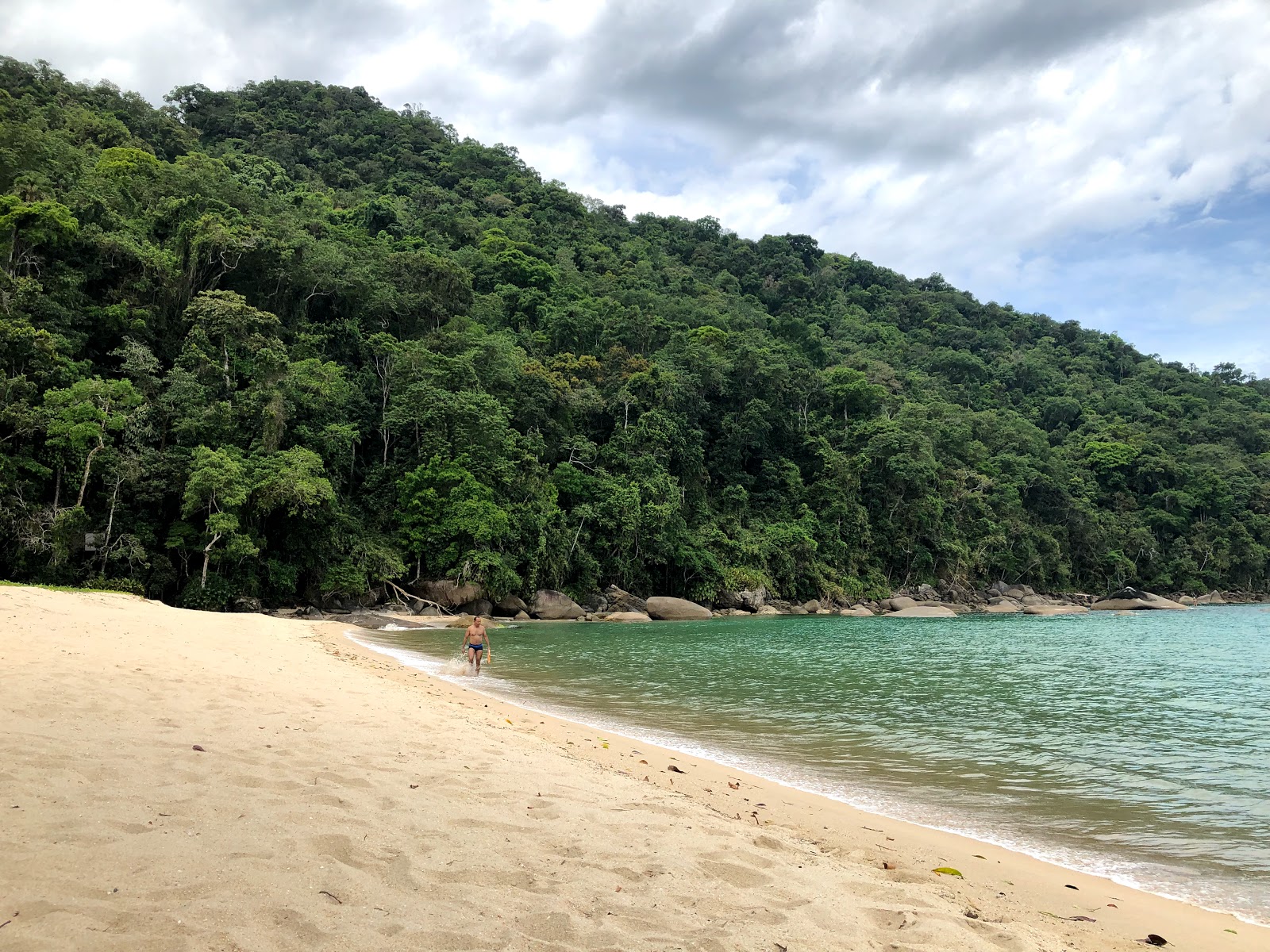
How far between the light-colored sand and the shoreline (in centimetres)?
16

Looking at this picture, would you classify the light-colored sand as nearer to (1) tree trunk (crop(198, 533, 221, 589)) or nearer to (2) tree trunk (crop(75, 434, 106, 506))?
(1) tree trunk (crop(198, 533, 221, 589))

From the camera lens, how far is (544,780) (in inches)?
228

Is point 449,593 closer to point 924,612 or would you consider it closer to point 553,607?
point 553,607

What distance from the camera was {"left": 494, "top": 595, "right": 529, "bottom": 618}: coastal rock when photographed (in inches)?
1339

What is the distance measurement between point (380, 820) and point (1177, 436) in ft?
290

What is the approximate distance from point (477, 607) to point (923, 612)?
2835 cm

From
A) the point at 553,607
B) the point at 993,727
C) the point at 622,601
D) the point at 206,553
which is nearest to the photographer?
the point at 993,727

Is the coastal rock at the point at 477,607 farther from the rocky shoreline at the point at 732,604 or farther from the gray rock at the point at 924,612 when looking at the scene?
the gray rock at the point at 924,612

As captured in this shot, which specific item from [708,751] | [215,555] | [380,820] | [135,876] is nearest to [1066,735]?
[708,751]

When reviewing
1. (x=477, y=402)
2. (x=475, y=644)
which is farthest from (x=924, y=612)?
(x=475, y=644)

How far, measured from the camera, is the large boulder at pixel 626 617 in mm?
35406

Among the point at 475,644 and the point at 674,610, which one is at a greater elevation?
the point at 475,644

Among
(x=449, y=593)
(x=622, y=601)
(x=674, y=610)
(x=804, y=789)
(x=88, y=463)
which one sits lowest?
(x=674, y=610)

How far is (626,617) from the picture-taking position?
117 feet
